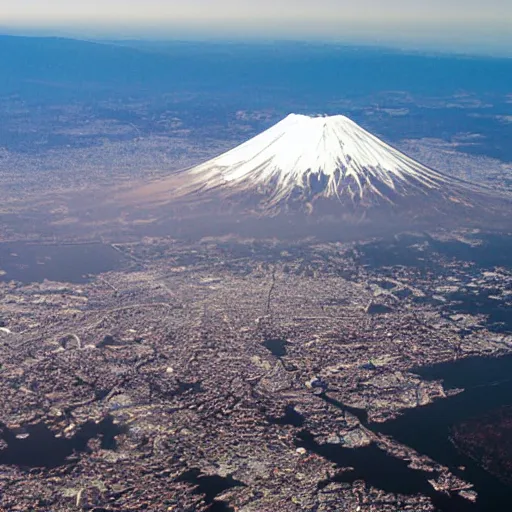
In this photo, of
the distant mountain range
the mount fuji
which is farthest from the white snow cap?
the distant mountain range

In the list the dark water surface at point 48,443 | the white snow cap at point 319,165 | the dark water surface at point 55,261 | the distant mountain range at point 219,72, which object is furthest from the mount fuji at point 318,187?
the distant mountain range at point 219,72

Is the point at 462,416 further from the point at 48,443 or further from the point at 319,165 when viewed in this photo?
the point at 319,165

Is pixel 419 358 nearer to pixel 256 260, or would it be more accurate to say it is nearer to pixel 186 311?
pixel 186 311

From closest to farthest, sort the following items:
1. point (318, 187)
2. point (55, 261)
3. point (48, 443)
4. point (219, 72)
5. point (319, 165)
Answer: point (48, 443) < point (55, 261) < point (318, 187) < point (319, 165) < point (219, 72)

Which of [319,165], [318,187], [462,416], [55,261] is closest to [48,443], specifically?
[462,416]

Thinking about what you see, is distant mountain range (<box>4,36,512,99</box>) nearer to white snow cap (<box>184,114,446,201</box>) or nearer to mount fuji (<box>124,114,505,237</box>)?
white snow cap (<box>184,114,446,201</box>)

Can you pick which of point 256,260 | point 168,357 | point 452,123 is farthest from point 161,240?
point 452,123
